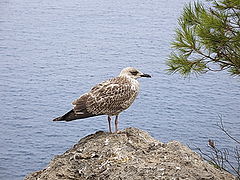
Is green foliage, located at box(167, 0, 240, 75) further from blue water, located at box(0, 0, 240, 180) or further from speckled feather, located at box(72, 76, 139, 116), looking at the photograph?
blue water, located at box(0, 0, 240, 180)

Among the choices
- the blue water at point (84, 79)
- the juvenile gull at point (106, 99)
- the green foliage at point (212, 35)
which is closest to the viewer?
the juvenile gull at point (106, 99)

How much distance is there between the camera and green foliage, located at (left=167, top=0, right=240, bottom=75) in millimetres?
2453

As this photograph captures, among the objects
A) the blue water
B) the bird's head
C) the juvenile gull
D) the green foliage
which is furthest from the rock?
the blue water

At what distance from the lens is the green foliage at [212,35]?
245 cm

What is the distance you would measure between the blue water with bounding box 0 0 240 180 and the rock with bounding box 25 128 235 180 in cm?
147

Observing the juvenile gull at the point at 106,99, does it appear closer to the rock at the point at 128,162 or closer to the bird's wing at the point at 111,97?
the bird's wing at the point at 111,97

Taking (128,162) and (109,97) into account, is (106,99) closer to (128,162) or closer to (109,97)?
(109,97)

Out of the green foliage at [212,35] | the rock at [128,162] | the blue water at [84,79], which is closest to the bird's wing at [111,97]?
the rock at [128,162]

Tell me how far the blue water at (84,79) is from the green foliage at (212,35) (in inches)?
38.0

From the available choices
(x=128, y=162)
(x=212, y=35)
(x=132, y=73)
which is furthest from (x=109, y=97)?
(x=212, y=35)

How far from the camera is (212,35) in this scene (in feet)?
8.13

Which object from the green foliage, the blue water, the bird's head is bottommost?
the blue water

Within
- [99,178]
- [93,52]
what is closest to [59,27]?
[93,52]

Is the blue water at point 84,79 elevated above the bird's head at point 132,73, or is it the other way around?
the bird's head at point 132,73
